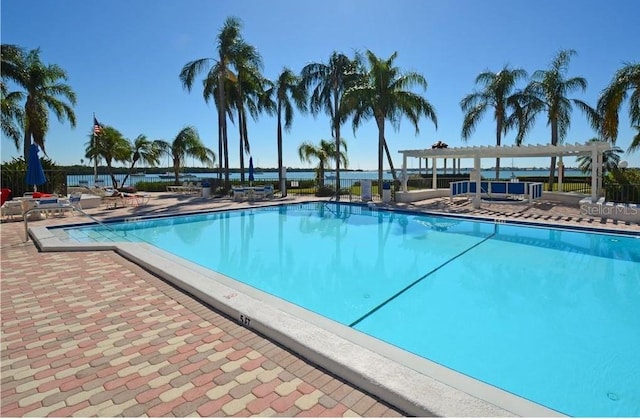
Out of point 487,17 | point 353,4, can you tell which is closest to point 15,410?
point 353,4

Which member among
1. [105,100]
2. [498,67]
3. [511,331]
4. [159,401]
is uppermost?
[498,67]

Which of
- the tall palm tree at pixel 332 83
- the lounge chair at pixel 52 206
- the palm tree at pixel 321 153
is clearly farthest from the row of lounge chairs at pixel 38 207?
the palm tree at pixel 321 153

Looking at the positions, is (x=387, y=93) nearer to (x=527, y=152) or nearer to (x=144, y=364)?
(x=527, y=152)

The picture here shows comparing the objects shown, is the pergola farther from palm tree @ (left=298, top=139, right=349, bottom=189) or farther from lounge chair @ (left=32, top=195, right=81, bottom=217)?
lounge chair @ (left=32, top=195, right=81, bottom=217)

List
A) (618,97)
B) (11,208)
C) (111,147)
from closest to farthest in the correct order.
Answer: (11,208)
(618,97)
(111,147)

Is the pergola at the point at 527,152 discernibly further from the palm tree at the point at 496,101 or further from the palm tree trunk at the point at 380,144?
the palm tree at the point at 496,101

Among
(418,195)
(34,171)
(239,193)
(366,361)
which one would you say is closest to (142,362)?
(366,361)

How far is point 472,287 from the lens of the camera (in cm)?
593

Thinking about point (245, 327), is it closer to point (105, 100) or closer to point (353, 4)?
point (353, 4)

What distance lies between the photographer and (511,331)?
4.33 metres

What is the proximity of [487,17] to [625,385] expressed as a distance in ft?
42.3

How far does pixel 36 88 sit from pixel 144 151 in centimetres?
790

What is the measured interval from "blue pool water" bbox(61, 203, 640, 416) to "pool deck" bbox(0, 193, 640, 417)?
5.24 ft

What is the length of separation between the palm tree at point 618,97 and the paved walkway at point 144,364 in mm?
15657
